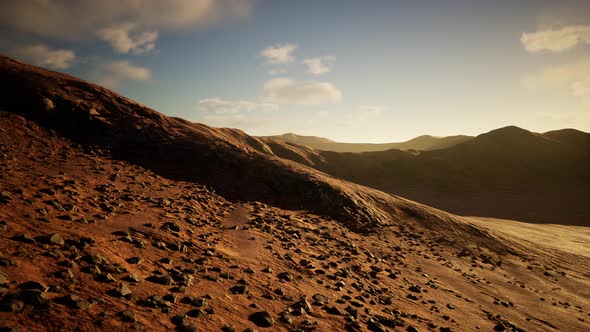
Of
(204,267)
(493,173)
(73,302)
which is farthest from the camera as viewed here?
(493,173)

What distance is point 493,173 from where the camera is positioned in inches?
2621

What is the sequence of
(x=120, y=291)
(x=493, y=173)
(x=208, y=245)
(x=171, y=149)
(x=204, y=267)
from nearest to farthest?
(x=120, y=291)
(x=204, y=267)
(x=208, y=245)
(x=171, y=149)
(x=493, y=173)

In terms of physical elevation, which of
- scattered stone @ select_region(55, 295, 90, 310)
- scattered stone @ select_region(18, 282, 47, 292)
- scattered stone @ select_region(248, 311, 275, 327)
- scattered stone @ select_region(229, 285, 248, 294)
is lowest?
scattered stone @ select_region(248, 311, 275, 327)

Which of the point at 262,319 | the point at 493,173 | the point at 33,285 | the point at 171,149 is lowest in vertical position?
the point at 262,319

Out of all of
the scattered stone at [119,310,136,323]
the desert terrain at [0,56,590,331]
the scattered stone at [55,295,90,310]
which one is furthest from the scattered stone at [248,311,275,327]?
the scattered stone at [55,295,90,310]

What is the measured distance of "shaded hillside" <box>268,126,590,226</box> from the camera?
52031 millimetres

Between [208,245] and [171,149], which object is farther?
[171,149]

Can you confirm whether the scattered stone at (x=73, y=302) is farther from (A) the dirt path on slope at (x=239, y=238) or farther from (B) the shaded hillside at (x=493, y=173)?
(B) the shaded hillside at (x=493, y=173)

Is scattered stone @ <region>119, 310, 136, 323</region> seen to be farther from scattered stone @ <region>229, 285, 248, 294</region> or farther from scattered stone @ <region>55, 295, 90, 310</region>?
scattered stone @ <region>229, 285, 248, 294</region>

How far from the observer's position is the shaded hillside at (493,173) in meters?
52.0

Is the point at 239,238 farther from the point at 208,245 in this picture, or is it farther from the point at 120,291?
the point at 120,291

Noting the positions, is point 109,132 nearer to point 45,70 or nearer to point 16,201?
point 45,70

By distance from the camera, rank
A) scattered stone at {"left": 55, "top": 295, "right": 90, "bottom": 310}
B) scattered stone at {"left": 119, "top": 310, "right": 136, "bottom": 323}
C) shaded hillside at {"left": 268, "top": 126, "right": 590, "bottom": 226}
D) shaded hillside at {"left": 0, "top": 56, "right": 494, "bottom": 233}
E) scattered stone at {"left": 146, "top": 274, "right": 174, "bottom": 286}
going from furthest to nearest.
Result: 1. shaded hillside at {"left": 268, "top": 126, "right": 590, "bottom": 226}
2. shaded hillside at {"left": 0, "top": 56, "right": 494, "bottom": 233}
3. scattered stone at {"left": 146, "top": 274, "right": 174, "bottom": 286}
4. scattered stone at {"left": 119, "top": 310, "right": 136, "bottom": 323}
5. scattered stone at {"left": 55, "top": 295, "right": 90, "bottom": 310}

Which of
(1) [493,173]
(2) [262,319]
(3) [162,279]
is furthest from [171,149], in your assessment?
(1) [493,173]
